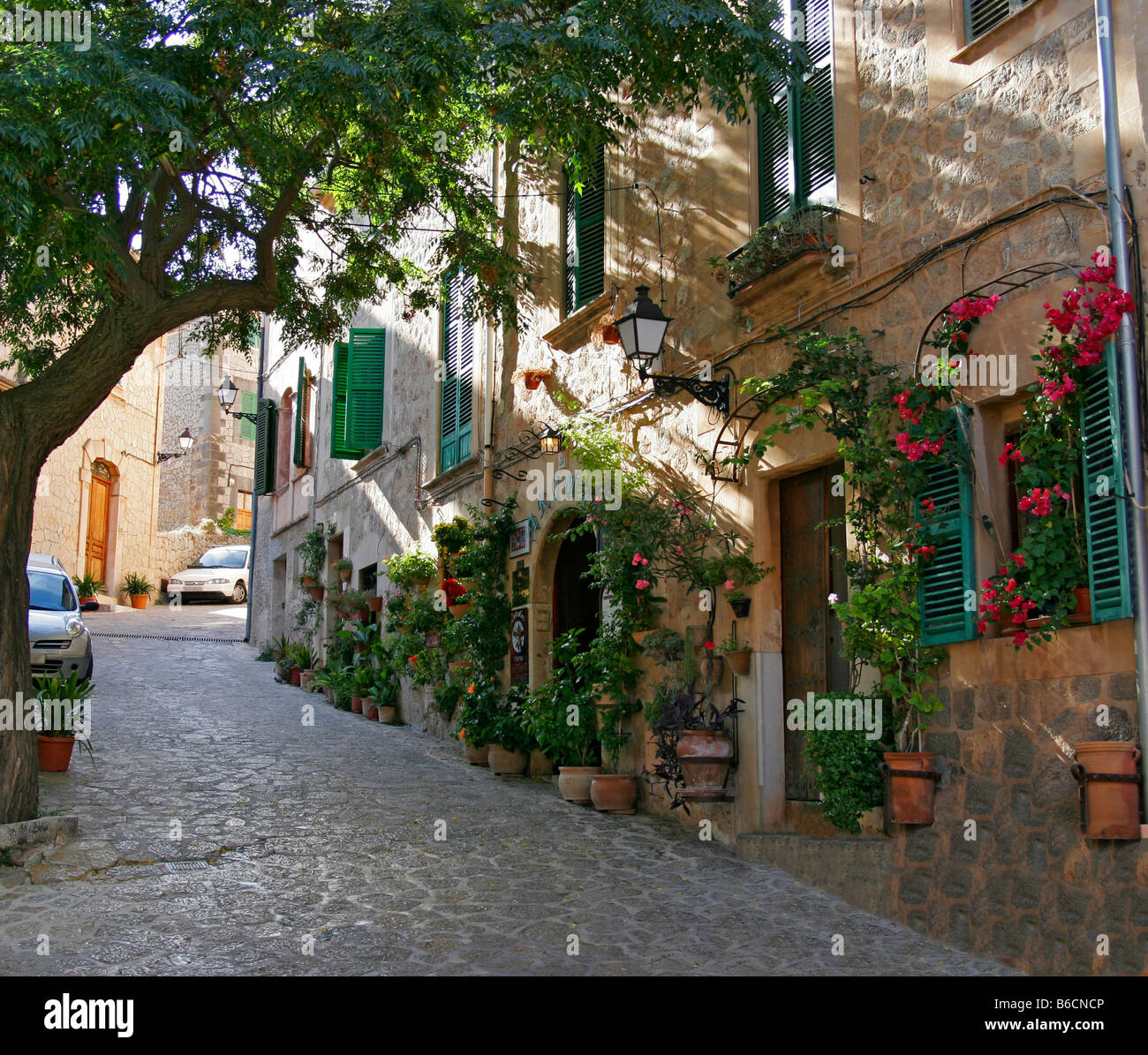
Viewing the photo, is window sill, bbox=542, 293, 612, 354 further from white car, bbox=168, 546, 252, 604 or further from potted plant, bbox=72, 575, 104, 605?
white car, bbox=168, 546, 252, 604

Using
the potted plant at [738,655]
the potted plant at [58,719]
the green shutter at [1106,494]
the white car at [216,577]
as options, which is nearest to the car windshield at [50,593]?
the potted plant at [58,719]

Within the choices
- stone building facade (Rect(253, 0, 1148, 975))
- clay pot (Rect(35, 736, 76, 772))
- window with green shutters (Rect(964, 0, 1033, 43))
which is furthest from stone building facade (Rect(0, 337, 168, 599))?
window with green shutters (Rect(964, 0, 1033, 43))

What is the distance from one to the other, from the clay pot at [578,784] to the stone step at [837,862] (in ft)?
6.88

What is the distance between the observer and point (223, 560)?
29422 mm

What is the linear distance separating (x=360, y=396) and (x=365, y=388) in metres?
0.14

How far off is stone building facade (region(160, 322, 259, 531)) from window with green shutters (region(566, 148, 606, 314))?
23.5 m

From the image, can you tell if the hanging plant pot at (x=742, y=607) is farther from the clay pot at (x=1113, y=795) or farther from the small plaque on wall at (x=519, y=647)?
the small plaque on wall at (x=519, y=647)

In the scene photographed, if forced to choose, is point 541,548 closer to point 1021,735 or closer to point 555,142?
point 555,142

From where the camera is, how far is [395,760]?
11469mm

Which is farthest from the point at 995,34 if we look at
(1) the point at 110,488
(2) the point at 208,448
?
(2) the point at 208,448

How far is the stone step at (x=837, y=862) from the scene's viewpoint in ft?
21.7

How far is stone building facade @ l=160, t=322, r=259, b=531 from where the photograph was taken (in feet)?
109

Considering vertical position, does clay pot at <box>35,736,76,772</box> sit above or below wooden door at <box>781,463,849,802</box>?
below
